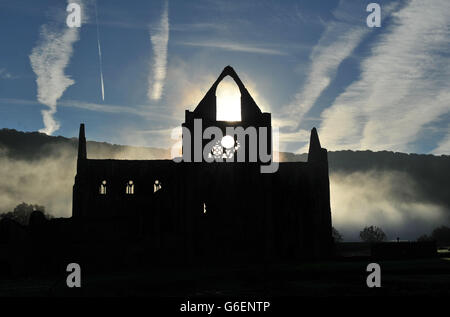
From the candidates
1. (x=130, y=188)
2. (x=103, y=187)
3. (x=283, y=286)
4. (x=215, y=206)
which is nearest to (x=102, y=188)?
(x=103, y=187)

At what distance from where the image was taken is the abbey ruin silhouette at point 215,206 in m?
31.8

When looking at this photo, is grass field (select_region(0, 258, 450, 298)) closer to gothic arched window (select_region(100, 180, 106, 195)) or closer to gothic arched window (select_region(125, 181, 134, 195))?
gothic arched window (select_region(125, 181, 134, 195))

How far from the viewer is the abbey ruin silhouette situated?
31.8m

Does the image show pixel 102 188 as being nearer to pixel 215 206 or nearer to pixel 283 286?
pixel 215 206

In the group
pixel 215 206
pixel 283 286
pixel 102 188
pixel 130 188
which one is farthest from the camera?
pixel 130 188

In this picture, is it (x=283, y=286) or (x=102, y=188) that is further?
(x=102, y=188)

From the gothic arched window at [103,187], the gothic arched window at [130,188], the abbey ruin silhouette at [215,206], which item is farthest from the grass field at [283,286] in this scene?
the gothic arched window at [103,187]

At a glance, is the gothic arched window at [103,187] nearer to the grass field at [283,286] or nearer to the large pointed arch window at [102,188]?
the large pointed arch window at [102,188]

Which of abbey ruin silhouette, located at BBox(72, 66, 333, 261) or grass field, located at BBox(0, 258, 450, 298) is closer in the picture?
grass field, located at BBox(0, 258, 450, 298)

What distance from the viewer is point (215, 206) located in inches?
1305

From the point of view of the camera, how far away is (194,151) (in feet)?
112

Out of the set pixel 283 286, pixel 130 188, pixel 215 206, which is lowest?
pixel 283 286

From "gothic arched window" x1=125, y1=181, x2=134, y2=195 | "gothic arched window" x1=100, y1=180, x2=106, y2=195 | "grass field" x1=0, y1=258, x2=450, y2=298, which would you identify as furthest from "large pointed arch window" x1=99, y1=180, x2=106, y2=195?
"grass field" x1=0, y1=258, x2=450, y2=298
